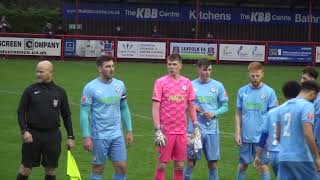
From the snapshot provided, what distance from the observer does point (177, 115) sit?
34.4 feet

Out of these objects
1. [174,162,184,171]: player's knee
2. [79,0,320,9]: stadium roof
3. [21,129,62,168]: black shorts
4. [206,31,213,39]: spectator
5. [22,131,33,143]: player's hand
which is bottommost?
[174,162,184,171]: player's knee

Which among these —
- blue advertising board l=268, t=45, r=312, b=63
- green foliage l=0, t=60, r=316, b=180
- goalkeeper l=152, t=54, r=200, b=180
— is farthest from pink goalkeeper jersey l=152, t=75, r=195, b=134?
blue advertising board l=268, t=45, r=312, b=63

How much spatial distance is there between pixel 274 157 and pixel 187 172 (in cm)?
215

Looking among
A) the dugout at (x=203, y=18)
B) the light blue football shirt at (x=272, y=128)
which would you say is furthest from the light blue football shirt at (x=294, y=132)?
the dugout at (x=203, y=18)

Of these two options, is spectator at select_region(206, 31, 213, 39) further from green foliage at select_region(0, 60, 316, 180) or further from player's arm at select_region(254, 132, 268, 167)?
player's arm at select_region(254, 132, 268, 167)

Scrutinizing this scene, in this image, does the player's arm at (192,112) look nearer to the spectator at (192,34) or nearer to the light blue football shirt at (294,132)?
the light blue football shirt at (294,132)

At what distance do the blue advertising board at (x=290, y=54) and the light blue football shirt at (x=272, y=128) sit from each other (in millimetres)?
30561

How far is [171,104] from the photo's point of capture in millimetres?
10492

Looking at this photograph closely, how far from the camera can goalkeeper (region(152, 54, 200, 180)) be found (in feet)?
34.2

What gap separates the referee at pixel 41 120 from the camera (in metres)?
9.92

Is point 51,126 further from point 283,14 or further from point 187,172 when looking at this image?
point 283,14

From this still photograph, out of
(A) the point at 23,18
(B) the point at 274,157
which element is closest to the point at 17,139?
(B) the point at 274,157

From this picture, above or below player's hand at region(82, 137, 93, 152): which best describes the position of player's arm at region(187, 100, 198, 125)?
above

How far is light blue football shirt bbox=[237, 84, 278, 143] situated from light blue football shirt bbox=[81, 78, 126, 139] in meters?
2.09
